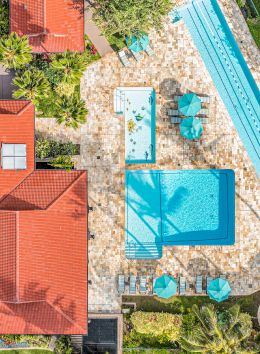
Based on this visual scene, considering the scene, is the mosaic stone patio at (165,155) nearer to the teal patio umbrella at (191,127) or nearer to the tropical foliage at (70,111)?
the teal patio umbrella at (191,127)

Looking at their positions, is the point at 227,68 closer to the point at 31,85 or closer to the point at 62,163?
the point at 62,163

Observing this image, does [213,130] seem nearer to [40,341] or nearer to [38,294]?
[38,294]

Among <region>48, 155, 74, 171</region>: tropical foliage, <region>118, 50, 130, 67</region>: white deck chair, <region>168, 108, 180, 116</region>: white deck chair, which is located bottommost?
<region>48, 155, 74, 171</region>: tropical foliage

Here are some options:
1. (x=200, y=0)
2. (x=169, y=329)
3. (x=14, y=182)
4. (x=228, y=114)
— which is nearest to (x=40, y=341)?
(x=169, y=329)

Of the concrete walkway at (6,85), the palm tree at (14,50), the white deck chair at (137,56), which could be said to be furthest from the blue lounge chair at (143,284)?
the palm tree at (14,50)

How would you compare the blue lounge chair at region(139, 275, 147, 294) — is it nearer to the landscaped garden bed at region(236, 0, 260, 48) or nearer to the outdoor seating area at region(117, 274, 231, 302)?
the outdoor seating area at region(117, 274, 231, 302)

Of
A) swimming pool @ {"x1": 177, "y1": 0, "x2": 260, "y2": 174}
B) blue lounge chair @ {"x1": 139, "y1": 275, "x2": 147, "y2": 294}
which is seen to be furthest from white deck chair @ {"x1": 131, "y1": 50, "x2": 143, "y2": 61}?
blue lounge chair @ {"x1": 139, "y1": 275, "x2": 147, "y2": 294}

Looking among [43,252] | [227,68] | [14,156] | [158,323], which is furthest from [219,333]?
[227,68]
